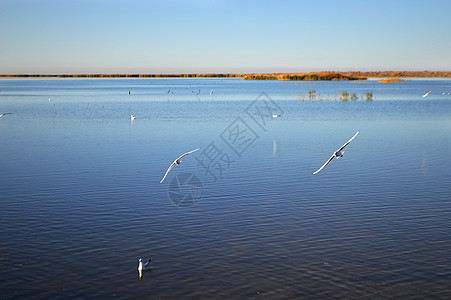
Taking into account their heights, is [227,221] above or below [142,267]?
below

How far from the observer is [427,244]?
12516 millimetres

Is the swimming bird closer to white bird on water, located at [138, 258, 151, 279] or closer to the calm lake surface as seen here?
white bird on water, located at [138, 258, 151, 279]

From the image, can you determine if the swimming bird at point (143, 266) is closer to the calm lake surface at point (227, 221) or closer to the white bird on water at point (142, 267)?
the white bird on water at point (142, 267)

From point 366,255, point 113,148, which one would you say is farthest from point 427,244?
point 113,148

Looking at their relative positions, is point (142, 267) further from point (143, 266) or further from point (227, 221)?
point (227, 221)

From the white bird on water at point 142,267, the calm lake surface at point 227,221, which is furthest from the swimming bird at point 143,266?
the calm lake surface at point 227,221

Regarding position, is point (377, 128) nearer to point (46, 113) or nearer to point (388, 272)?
point (388, 272)

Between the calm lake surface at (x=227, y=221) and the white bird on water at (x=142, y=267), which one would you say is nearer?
the calm lake surface at (x=227, y=221)

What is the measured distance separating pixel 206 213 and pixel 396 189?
7.70 meters

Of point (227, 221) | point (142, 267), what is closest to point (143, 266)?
point (142, 267)

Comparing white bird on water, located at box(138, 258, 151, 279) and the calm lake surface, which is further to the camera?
white bird on water, located at box(138, 258, 151, 279)

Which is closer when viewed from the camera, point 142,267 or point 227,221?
point 142,267

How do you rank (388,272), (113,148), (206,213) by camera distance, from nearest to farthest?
(388,272)
(206,213)
(113,148)

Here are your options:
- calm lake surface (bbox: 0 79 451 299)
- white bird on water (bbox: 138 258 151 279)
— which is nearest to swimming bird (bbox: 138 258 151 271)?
white bird on water (bbox: 138 258 151 279)
